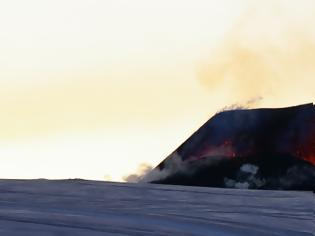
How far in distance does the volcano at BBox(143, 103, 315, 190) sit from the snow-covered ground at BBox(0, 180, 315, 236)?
397 cm

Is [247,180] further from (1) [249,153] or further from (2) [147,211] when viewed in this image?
(2) [147,211]

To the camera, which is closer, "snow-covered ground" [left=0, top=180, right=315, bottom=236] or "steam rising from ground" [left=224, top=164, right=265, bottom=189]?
"snow-covered ground" [left=0, top=180, right=315, bottom=236]

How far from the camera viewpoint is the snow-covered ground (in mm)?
1899

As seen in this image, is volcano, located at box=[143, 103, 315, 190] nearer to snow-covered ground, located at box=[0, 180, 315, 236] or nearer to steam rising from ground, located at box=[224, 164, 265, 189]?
steam rising from ground, located at box=[224, 164, 265, 189]

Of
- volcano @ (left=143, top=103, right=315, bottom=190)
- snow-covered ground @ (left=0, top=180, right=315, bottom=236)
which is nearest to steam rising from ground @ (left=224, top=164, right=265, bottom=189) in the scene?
volcano @ (left=143, top=103, right=315, bottom=190)

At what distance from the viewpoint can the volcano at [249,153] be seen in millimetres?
7496

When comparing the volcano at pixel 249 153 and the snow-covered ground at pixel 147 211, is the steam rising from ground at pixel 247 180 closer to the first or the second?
the volcano at pixel 249 153

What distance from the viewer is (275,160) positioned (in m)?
7.79

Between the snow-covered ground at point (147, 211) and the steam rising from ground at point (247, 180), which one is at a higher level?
the steam rising from ground at point (247, 180)

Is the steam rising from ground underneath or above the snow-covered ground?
above

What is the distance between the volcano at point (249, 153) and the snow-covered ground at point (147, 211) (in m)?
3.97

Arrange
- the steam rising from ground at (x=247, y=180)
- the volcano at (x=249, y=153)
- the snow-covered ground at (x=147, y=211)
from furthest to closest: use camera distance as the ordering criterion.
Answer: the volcano at (x=249, y=153)
the steam rising from ground at (x=247, y=180)
the snow-covered ground at (x=147, y=211)

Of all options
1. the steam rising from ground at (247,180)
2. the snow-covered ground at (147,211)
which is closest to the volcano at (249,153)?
the steam rising from ground at (247,180)

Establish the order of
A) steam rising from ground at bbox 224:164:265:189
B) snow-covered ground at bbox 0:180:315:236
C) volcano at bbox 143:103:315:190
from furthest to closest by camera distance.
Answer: volcano at bbox 143:103:315:190
steam rising from ground at bbox 224:164:265:189
snow-covered ground at bbox 0:180:315:236
